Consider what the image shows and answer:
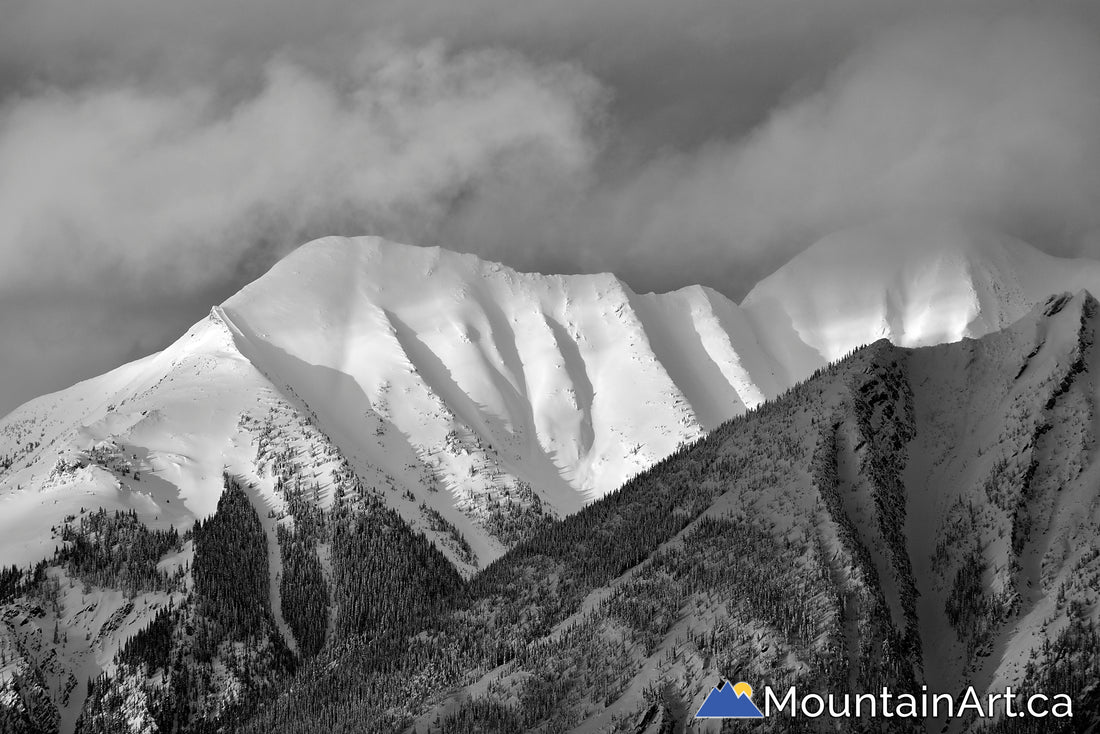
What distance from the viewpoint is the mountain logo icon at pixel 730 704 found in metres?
157

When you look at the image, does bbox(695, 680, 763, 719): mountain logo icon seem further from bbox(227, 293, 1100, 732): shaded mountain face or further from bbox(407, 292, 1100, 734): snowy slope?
bbox(227, 293, 1100, 732): shaded mountain face

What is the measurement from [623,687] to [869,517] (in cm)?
5807

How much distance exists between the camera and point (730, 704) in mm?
157750

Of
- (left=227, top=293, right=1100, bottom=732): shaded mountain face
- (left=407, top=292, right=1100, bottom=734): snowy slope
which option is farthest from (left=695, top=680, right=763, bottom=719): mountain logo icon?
(left=227, top=293, right=1100, bottom=732): shaded mountain face

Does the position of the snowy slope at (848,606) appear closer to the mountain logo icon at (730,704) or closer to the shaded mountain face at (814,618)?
the shaded mountain face at (814,618)

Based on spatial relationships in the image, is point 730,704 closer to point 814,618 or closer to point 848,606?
point 814,618

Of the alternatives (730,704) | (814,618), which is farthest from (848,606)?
(730,704)

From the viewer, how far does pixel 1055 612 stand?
16000cm

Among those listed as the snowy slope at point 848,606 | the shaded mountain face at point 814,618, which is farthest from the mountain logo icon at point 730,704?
the shaded mountain face at point 814,618

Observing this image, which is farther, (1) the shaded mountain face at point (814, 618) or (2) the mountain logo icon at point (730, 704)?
(1) the shaded mountain face at point (814, 618)

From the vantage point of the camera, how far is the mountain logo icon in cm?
15662

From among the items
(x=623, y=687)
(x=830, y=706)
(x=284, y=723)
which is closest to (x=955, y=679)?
(x=830, y=706)

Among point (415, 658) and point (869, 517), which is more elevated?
point (415, 658)

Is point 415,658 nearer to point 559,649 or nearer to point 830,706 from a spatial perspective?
point 559,649
